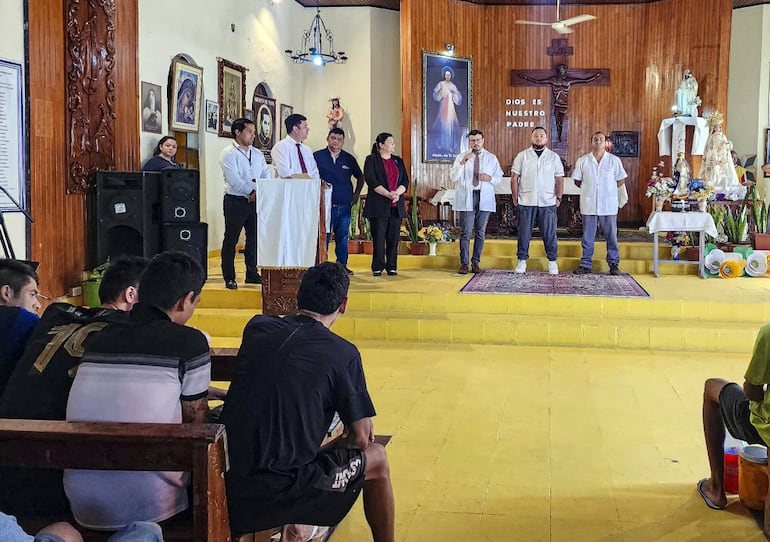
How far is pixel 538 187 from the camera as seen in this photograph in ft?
28.1

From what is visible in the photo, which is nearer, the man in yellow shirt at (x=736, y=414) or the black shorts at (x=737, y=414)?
the man in yellow shirt at (x=736, y=414)

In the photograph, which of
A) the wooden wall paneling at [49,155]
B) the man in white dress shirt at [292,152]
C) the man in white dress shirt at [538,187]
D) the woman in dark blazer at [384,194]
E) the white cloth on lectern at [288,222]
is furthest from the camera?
the man in white dress shirt at [538,187]

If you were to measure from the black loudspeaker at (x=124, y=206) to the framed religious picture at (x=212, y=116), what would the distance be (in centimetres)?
269

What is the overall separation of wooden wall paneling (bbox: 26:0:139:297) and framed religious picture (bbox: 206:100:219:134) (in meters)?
2.21

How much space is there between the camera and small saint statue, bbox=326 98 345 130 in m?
12.7

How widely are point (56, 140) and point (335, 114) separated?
6.46m

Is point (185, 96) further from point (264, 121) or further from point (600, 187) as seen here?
point (600, 187)

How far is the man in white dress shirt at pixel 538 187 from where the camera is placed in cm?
855

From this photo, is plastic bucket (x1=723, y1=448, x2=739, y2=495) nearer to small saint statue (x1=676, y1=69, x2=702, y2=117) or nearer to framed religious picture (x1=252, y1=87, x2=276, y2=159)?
framed religious picture (x1=252, y1=87, x2=276, y2=159)

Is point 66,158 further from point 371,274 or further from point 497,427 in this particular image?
point 497,427

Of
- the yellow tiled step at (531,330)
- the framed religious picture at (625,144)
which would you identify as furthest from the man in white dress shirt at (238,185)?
the framed religious picture at (625,144)

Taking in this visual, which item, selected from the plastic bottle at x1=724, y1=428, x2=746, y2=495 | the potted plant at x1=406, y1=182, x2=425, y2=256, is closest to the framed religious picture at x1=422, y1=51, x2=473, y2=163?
the potted plant at x1=406, y1=182, x2=425, y2=256

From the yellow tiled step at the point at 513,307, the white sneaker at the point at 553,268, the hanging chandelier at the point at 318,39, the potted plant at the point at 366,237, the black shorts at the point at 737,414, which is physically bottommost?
the yellow tiled step at the point at 513,307

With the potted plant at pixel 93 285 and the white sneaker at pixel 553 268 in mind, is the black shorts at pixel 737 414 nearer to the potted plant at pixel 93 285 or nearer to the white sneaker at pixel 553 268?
the potted plant at pixel 93 285
